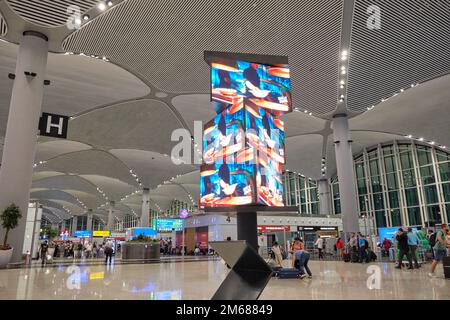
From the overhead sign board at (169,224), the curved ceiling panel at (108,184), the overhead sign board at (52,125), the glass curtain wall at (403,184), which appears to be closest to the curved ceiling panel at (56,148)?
the overhead sign board at (169,224)

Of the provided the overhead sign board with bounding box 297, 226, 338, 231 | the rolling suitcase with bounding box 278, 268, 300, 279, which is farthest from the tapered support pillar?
the overhead sign board with bounding box 297, 226, 338, 231

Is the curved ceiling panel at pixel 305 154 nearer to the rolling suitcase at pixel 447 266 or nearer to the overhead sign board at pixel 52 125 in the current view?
the overhead sign board at pixel 52 125

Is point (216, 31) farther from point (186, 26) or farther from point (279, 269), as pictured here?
point (279, 269)

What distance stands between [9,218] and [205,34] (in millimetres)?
10769

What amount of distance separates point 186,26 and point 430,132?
20328 mm

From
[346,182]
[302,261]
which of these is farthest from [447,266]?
[346,182]

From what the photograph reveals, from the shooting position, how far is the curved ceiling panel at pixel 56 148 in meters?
29.2

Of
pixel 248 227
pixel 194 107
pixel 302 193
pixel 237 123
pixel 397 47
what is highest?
pixel 194 107

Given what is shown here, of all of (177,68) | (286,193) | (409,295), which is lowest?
(409,295)

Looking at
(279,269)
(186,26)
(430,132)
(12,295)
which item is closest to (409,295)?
(279,269)

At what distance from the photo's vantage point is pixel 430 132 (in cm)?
2625

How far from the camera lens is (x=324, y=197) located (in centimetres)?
3859

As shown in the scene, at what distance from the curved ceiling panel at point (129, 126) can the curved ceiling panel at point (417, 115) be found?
13.8 meters

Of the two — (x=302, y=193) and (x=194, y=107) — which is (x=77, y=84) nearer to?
(x=194, y=107)
